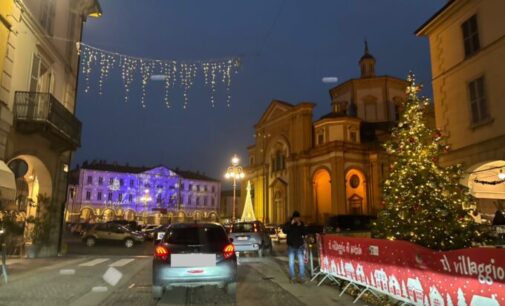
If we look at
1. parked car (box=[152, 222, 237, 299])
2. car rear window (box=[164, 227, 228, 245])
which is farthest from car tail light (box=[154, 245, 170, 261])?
car rear window (box=[164, 227, 228, 245])

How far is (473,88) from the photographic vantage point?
1644 cm

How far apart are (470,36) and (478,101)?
2.75 m

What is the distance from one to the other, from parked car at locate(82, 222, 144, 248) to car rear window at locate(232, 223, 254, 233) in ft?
38.2

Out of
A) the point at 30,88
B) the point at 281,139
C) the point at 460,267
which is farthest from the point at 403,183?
the point at 281,139

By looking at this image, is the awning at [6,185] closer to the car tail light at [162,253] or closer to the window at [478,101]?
the car tail light at [162,253]

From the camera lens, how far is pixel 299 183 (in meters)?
49.8

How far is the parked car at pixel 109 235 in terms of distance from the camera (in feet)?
93.0

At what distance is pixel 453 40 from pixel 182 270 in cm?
1553

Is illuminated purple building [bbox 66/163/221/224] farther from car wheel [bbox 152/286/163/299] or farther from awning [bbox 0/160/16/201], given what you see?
car wheel [bbox 152/286/163/299]

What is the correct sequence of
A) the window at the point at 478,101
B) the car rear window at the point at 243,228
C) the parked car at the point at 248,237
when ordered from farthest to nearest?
the car rear window at the point at 243,228, the parked car at the point at 248,237, the window at the point at 478,101

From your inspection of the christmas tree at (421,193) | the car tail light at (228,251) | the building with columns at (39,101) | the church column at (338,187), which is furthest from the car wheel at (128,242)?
the church column at (338,187)

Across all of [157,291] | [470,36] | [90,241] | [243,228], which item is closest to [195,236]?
[157,291]

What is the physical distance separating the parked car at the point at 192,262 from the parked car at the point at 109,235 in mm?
21143

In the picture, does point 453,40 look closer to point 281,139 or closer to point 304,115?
point 304,115
